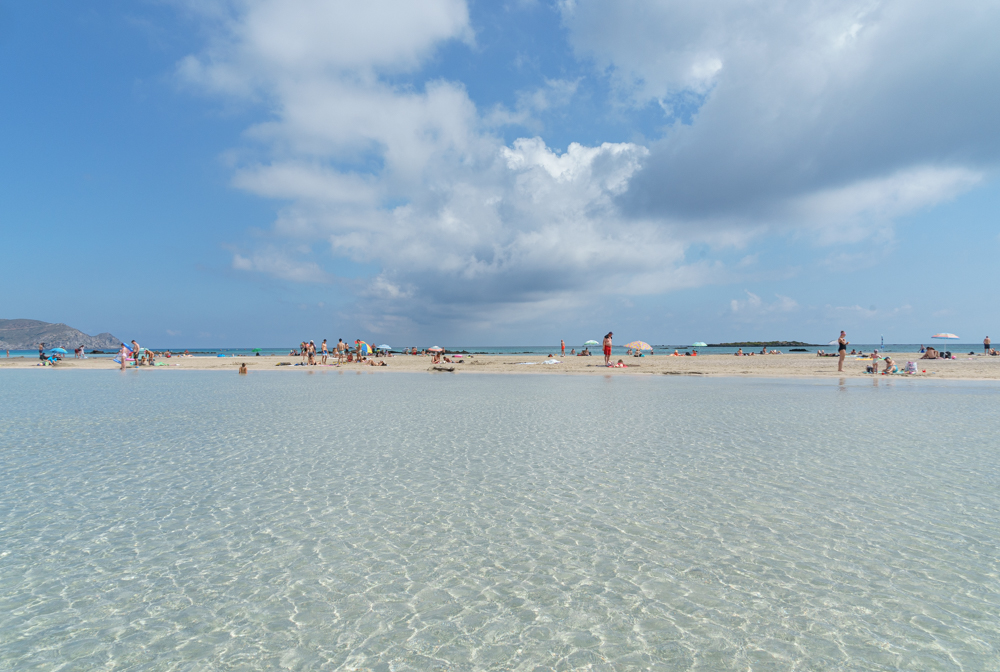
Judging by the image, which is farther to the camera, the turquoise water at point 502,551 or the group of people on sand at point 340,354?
the group of people on sand at point 340,354

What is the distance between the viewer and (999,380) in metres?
28.2

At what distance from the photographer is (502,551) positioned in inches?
219

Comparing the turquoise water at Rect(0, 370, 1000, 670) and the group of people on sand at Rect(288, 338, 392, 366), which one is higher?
the group of people on sand at Rect(288, 338, 392, 366)

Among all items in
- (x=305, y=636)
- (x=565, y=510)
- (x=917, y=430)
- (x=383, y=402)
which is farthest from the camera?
(x=383, y=402)

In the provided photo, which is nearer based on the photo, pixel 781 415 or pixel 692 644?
pixel 692 644

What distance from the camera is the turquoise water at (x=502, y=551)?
12.7 ft

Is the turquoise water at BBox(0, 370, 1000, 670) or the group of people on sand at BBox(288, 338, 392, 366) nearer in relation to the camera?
the turquoise water at BBox(0, 370, 1000, 670)

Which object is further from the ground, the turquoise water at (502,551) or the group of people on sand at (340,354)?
the group of people on sand at (340,354)

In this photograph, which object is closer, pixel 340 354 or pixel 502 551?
pixel 502 551

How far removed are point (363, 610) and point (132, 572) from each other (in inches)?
97.8

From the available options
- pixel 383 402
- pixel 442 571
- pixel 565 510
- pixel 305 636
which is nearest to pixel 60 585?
pixel 305 636

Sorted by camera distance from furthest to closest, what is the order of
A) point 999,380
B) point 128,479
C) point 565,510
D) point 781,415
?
point 999,380 → point 781,415 → point 128,479 → point 565,510

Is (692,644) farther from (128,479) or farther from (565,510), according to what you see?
(128,479)

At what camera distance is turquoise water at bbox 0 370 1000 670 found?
3.88m
